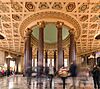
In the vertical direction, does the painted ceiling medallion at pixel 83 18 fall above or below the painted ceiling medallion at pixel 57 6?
below

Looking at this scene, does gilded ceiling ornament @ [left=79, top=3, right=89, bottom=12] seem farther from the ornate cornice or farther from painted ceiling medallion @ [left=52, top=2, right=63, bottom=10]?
painted ceiling medallion @ [left=52, top=2, right=63, bottom=10]

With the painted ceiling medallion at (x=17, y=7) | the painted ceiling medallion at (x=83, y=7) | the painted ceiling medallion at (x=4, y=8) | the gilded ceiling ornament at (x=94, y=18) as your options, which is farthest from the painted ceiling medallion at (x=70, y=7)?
the painted ceiling medallion at (x=4, y=8)

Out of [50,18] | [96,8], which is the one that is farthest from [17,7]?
[96,8]

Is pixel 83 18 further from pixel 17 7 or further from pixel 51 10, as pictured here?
pixel 17 7

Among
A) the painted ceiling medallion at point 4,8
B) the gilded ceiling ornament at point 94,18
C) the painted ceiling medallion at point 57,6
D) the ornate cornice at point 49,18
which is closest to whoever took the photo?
the painted ceiling medallion at point 57,6

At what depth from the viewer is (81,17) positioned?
24.6 metres

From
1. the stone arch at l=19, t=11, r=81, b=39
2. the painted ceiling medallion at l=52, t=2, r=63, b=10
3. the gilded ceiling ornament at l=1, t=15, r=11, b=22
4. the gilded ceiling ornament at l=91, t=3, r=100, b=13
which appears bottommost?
the stone arch at l=19, t=11, r=81, b=39

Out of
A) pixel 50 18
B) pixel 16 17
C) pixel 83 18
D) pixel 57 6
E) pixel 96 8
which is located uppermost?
pixel 57 6

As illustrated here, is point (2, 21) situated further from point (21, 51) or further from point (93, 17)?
point (21, 51)

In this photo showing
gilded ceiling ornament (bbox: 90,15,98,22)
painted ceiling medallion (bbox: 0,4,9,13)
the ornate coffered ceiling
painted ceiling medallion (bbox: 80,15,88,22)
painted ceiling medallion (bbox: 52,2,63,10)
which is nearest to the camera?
the ornate coffered ceiling

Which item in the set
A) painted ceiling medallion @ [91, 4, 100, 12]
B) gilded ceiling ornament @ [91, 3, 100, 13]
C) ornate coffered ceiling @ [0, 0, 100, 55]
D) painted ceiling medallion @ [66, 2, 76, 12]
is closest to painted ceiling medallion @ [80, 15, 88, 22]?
ornate coffered ceiling @ [0, 0, 100, 55]

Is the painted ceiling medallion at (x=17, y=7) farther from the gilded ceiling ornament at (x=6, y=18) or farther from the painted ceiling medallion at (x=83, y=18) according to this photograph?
the painted ceiling medallion at (x=83, y=18)

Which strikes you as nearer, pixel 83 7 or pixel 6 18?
pixel 83 7

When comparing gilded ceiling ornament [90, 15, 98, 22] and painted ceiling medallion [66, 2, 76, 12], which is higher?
painted ceiling medallion [66, 2, 76, 12]
